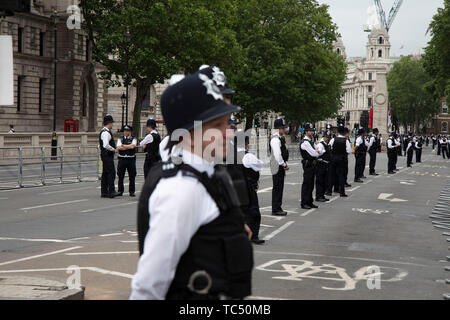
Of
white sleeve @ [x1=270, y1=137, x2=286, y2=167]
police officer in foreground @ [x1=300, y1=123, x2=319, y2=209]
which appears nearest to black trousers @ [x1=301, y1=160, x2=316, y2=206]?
police officer in foreground @ [x1=300, y1=123, x2=319, y2=209]

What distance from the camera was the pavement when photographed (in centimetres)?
861

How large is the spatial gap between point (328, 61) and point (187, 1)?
72.3 feet

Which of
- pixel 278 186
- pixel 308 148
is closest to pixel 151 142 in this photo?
pixel 308 148

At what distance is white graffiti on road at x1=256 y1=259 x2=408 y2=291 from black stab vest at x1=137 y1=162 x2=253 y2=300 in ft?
18.3

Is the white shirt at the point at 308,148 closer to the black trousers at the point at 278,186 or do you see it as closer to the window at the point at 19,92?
the black trousers at the point at 278,186

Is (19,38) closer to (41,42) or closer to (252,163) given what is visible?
(41,42)

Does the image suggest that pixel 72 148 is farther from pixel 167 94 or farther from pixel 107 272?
pixel 167 94

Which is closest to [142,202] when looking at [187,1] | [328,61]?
[187,1]

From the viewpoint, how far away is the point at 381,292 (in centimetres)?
834

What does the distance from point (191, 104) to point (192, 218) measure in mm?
552

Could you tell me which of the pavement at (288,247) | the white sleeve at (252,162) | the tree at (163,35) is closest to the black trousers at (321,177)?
the pavement at (288,247)

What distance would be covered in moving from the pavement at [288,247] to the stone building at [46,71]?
3368 cm

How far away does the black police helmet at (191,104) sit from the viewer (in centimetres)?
322

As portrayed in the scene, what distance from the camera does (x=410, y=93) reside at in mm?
143125
